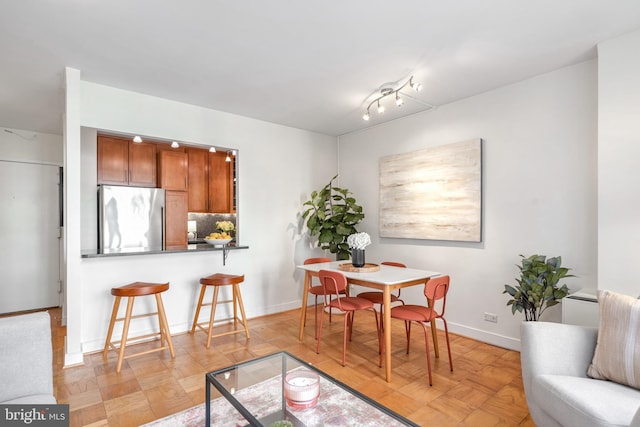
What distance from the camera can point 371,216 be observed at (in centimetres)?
459

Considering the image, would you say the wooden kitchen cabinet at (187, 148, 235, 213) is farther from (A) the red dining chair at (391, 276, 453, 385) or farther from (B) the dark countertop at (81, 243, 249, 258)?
(A) the red dining chair at (391, 276, 453, 385)

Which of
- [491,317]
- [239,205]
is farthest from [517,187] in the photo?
[239,205]

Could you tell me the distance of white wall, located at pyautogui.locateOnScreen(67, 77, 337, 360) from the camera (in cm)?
313

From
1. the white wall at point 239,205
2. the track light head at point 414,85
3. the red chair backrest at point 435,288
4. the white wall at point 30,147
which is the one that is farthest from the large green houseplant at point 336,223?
the white wall at point 30,147

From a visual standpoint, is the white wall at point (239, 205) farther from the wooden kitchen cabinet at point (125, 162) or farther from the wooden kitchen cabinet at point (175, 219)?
the wooden kitchen cabinet at point (175, 219)

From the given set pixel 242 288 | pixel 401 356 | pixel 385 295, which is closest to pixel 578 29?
pixel 385 295

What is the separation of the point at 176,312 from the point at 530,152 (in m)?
3.93

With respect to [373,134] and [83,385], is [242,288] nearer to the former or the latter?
[83,385]

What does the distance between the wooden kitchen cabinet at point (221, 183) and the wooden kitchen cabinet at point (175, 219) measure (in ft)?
1.88

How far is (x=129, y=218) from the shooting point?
4285 mm

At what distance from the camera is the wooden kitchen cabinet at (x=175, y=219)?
470 centimetres

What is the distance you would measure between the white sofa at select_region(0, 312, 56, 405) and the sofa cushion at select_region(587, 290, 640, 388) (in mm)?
2551

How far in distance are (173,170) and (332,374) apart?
387cm

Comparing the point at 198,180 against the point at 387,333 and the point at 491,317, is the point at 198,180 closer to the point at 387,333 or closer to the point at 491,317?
the point at 387,333
